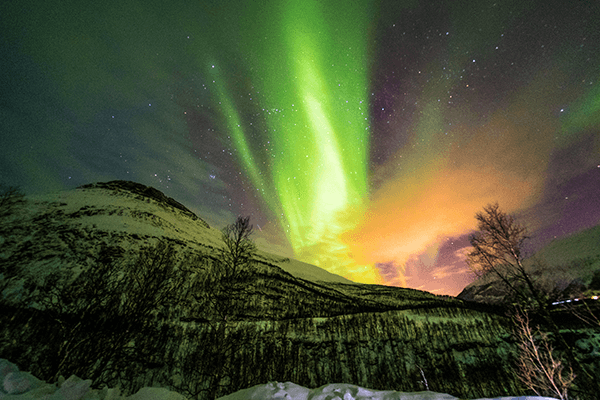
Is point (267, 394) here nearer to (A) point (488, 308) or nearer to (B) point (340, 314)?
(B) point (340, 314)

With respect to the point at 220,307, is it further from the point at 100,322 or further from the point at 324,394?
the point at 324,394

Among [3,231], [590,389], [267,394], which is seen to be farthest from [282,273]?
[3,231]

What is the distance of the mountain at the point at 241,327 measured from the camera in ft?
55.6

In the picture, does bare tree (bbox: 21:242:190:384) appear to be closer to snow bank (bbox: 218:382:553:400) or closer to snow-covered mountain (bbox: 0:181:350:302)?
snow bank (bbox: 218:382:553:400)

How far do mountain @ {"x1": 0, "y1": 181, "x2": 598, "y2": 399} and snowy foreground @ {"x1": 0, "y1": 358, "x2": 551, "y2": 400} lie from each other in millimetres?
6817

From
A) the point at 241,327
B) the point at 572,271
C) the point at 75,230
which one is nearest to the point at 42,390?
the point at 241,327

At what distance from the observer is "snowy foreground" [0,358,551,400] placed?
414 cm

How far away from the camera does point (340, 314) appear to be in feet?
78.3

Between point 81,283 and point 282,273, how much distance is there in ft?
74.9

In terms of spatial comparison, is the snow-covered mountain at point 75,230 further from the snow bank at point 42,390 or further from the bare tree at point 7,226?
the snow bank at point 42,390

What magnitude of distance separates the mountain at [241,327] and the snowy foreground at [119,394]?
268 inches

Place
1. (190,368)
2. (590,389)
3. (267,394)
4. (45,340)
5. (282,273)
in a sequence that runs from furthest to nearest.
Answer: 1. (282,273)
2. (190,368)
3. (45,340)
4. (590,389)
5. (267,394)

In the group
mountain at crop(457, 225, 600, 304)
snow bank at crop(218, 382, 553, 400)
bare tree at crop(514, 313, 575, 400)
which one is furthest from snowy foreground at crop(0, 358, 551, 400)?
mountain at crop(457, 225, 600, 304)

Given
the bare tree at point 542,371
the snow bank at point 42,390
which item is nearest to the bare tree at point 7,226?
the snow bank at point 42,390
